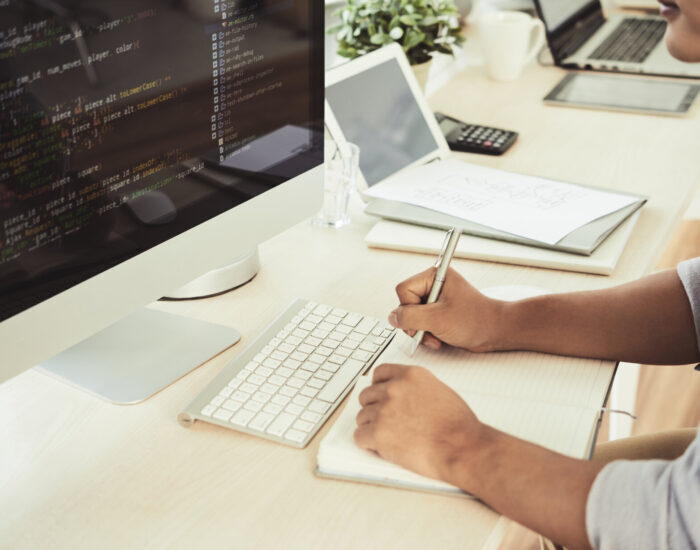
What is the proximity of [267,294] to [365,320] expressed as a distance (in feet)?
0.49

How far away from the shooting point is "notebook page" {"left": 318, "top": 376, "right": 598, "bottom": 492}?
659 mm

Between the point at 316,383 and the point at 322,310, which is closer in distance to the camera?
the point at 316,383

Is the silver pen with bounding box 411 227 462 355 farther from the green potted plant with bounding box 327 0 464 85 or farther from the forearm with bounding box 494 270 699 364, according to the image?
the green potted plant with bounding box 327 0 464 85

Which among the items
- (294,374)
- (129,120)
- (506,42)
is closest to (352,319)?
(294,374)

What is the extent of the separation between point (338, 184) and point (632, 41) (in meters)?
1.22

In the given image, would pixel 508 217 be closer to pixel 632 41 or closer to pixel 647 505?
pixel 647 505

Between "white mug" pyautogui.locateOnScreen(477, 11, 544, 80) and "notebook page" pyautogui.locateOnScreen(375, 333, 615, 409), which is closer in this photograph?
"notebook page" pyautogui.locateOnScreen(375, 333, 615, 409)

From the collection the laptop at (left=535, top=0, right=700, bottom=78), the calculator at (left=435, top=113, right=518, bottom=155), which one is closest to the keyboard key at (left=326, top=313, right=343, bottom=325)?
the calculator at (left=435, top=113, right=518, bottom=155)

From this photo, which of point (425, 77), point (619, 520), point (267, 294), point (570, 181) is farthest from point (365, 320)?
point (425, 77)

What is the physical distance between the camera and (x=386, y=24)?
1387 millimetres

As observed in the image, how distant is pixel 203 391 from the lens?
2.51 feet

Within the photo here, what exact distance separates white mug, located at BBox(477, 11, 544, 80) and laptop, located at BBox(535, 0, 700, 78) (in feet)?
0.23

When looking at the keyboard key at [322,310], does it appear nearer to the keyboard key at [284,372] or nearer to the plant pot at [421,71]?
the keyboard key at [284,372]

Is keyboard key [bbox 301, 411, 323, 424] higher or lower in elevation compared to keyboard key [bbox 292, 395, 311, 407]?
lower
